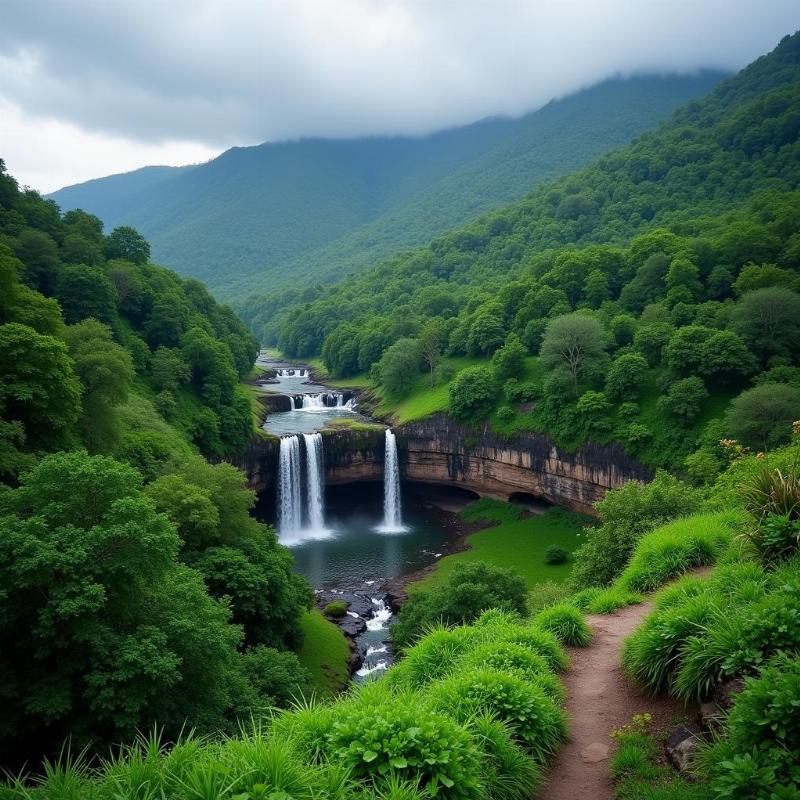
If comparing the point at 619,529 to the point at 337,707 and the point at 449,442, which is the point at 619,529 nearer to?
the point at 337,707

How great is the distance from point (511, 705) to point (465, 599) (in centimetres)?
1740

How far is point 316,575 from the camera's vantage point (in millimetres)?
41125

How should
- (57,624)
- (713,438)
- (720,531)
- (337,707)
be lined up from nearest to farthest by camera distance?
(337,707)
(720,531)
(57,624)
(713,438)

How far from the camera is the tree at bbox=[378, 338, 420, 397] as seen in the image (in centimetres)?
6594

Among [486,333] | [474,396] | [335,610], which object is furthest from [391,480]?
[335,610]

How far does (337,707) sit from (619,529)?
53.6 feet

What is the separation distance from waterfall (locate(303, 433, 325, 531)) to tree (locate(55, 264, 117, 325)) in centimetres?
2041

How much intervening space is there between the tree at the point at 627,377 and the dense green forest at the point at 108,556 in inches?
1206

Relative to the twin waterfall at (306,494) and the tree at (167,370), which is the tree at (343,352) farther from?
the tree at (167,370)

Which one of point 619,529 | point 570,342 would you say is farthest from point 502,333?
point 619,529

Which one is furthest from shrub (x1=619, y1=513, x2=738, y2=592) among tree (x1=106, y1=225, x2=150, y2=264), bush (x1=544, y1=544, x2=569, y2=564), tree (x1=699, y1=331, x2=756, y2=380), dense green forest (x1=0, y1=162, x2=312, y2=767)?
tree (x1=106, y1=225, x2=150, y2=264)

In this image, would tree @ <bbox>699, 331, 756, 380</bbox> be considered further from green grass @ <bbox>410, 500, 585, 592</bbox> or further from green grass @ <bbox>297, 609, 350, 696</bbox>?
green grass @ <bbox>297, 609, 350, 696</bbox>

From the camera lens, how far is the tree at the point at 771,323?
41.8 m

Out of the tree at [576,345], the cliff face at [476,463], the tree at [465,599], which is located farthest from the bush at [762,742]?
the tree at [576,345]
